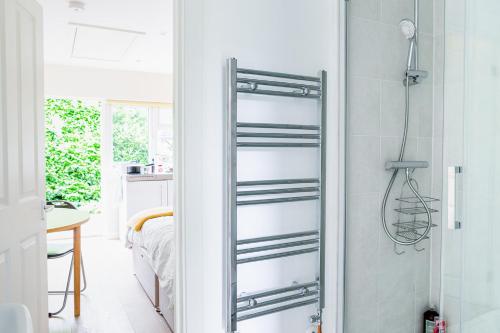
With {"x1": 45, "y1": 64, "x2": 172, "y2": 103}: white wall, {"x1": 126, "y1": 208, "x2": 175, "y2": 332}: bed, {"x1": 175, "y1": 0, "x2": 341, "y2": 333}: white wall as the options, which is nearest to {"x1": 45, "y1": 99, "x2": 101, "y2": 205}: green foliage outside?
{"x1": 45, "y1": 64, "x2": 172, "y2": 103}: white wall

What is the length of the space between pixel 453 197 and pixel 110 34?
3635 mm

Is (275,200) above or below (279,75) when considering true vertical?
below

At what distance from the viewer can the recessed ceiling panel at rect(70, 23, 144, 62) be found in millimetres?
3734

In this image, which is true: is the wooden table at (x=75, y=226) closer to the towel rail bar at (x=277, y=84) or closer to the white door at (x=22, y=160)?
the white door at (x=22, y=160)

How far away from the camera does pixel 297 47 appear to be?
68.4 inches

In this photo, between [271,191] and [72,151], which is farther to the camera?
[72,151]

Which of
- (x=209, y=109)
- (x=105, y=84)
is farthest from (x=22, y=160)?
(x=105, y=84)

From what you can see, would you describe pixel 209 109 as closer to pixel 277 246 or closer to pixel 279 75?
pixel 279 75

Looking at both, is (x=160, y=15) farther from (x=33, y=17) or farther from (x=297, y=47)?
(x=297, y=47)

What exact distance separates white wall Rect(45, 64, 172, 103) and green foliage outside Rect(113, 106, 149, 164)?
278 millimetres

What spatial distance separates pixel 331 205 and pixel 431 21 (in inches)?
44.7

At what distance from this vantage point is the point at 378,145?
1.95 meters

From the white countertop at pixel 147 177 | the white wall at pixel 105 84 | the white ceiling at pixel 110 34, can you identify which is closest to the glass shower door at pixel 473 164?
the white ceiling at pixel 110 34

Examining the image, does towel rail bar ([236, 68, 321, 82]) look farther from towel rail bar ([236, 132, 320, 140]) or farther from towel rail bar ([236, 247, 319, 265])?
towel rail bar ([236, 247, 319, 265])
